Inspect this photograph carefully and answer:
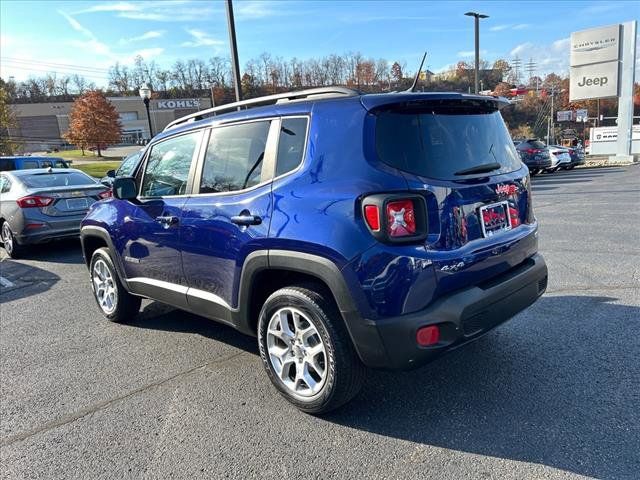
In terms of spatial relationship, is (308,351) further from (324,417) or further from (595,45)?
(595,45)

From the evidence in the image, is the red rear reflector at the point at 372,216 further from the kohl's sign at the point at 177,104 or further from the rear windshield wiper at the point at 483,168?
the kohl's sign at the point at 177,104

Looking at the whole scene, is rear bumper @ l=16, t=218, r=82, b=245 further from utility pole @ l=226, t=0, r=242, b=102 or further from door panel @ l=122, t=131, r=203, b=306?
utility pole @ l=226, t=0, r=242, b=102

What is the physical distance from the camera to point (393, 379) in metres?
3.43

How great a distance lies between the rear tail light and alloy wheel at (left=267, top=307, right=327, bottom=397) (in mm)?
760

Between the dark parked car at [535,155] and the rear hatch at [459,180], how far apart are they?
66.4ft

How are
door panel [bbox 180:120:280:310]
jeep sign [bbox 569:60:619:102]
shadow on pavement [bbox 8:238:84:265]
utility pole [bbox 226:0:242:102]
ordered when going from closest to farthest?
door panel [bbox 180:120:280:310], shadow on pavement [bbox 8:238:84:265], utility pole [bbox 226:0:242:102], jeep sign [bbox 569:60:619:102]

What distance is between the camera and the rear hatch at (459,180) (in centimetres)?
262

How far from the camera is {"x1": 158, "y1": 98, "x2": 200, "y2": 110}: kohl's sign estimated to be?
3856 inches

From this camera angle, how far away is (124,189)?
416cm

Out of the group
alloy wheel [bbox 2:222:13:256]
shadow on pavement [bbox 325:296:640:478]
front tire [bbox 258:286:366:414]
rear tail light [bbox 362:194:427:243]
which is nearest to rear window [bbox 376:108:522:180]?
rear tail light [bbox 362:194:427:243]

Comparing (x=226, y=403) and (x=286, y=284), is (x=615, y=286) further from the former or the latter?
(x=226, y=403)

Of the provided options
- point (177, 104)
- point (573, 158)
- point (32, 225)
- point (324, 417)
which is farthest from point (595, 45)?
point (177, 104)

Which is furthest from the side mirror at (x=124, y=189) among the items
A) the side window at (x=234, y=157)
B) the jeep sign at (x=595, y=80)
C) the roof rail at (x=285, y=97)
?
the jeep sign at (x=595, y=80)

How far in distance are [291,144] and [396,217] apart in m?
0.91
